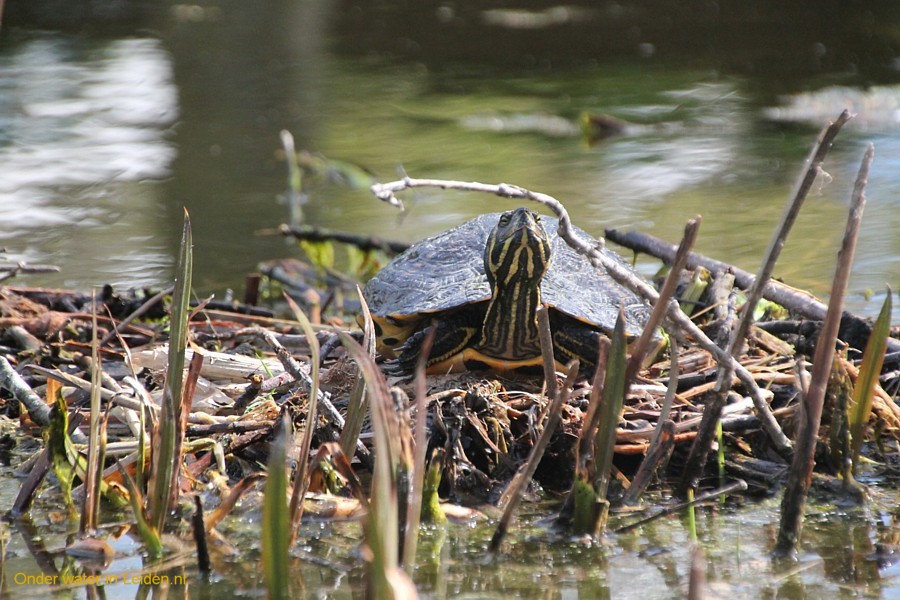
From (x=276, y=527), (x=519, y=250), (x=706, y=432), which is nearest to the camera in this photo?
(x=276, y=527)

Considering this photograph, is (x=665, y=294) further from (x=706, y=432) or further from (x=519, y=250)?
(x=519, y=250)

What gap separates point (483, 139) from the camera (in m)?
7.04

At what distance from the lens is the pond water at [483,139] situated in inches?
74.4

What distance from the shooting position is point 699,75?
9.41 m

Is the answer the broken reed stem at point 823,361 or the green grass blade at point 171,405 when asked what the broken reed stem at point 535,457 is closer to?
the broken reed stem at point 823,361

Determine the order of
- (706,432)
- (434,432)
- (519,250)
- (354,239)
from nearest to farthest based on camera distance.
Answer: (706,432)
(434,432)
(519,250)
(354,239)

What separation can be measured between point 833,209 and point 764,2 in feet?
27.3

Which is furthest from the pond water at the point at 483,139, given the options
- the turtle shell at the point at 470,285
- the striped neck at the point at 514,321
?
the turtle shell at the point at 470,285

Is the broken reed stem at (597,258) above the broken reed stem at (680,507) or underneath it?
above

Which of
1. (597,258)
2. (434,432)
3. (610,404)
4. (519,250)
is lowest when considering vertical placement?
(434,432)

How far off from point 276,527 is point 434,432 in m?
0.83

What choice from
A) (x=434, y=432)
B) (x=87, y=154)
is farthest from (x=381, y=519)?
(x=87, y=154)

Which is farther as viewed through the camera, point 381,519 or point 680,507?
point 680,507

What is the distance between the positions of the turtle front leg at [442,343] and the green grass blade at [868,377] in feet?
3.08
